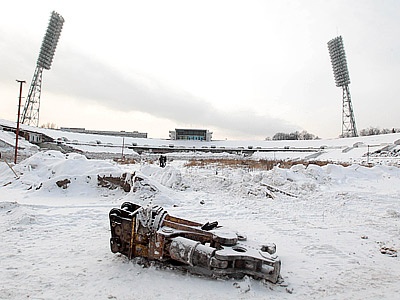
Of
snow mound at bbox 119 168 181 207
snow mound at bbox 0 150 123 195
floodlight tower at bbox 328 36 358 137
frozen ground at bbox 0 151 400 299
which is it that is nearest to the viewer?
frozen ground at bbox 0 151 400 299

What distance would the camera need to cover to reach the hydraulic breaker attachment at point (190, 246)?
10.1ft

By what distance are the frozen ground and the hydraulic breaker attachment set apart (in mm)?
136

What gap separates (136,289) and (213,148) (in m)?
63.9

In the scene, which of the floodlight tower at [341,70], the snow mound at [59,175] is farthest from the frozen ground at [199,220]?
the floodlight tower at [341,70]

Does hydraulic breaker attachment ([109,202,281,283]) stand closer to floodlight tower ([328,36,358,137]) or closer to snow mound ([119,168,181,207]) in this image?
snow mound ([119,168,181,207])

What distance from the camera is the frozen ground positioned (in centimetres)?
299

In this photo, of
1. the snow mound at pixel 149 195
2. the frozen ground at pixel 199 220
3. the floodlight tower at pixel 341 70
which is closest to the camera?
the frozen ground at pixel 199 220

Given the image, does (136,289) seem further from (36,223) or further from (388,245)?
(388,245)

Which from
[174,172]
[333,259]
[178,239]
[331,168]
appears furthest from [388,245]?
[331,168]

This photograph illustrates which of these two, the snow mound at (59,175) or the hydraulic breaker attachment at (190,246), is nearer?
the hydraulic breaker attachment at (190,246)

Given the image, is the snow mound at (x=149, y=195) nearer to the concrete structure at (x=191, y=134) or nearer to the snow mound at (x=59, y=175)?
the snow mound at (x=59, y=175)

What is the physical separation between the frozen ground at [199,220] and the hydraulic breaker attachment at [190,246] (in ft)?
0.45

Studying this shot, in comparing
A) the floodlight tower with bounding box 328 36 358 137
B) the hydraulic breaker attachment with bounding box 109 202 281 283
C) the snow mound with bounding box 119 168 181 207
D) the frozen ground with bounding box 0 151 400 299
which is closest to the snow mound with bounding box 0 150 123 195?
the frozen ground with bounding box 0 151 400 299

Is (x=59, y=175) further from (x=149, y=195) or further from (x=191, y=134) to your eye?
(x=191, y=134)
